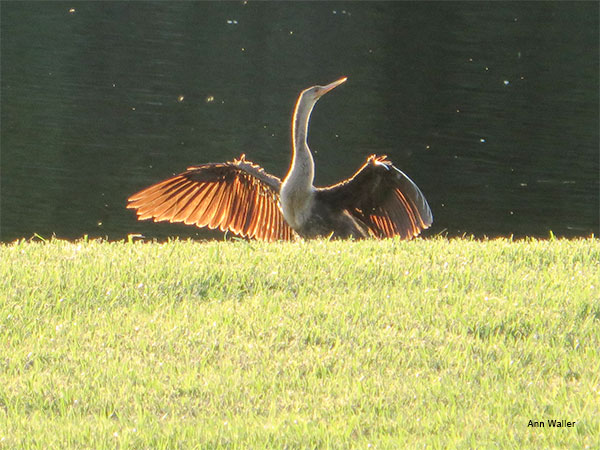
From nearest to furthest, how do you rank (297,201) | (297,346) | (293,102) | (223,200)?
(297,346) → (297,201) → (223,200) → (293,102)

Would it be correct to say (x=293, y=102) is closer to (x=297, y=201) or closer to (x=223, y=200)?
(x=223, y=200)

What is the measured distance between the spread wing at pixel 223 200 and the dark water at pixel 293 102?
7.42 metres

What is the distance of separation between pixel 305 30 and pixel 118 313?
1307 inches

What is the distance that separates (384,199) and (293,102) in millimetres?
19671

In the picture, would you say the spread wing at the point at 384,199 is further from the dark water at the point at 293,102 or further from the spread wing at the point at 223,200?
the dark water at the point at 293,102

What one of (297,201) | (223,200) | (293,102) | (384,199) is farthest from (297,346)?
(293,102)

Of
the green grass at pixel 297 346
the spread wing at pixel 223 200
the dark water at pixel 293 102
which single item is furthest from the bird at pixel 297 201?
the dark water at pixel 293 102

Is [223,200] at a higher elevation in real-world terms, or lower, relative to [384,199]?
lower

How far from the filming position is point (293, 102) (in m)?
29.1

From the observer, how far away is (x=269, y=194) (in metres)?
10.1

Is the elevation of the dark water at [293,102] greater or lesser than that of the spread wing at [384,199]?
greater

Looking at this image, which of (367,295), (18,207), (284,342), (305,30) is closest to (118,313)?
(284,342)

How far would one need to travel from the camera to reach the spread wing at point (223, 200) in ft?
32.7

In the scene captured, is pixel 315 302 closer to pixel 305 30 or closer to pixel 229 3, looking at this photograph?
pixel 305 30
